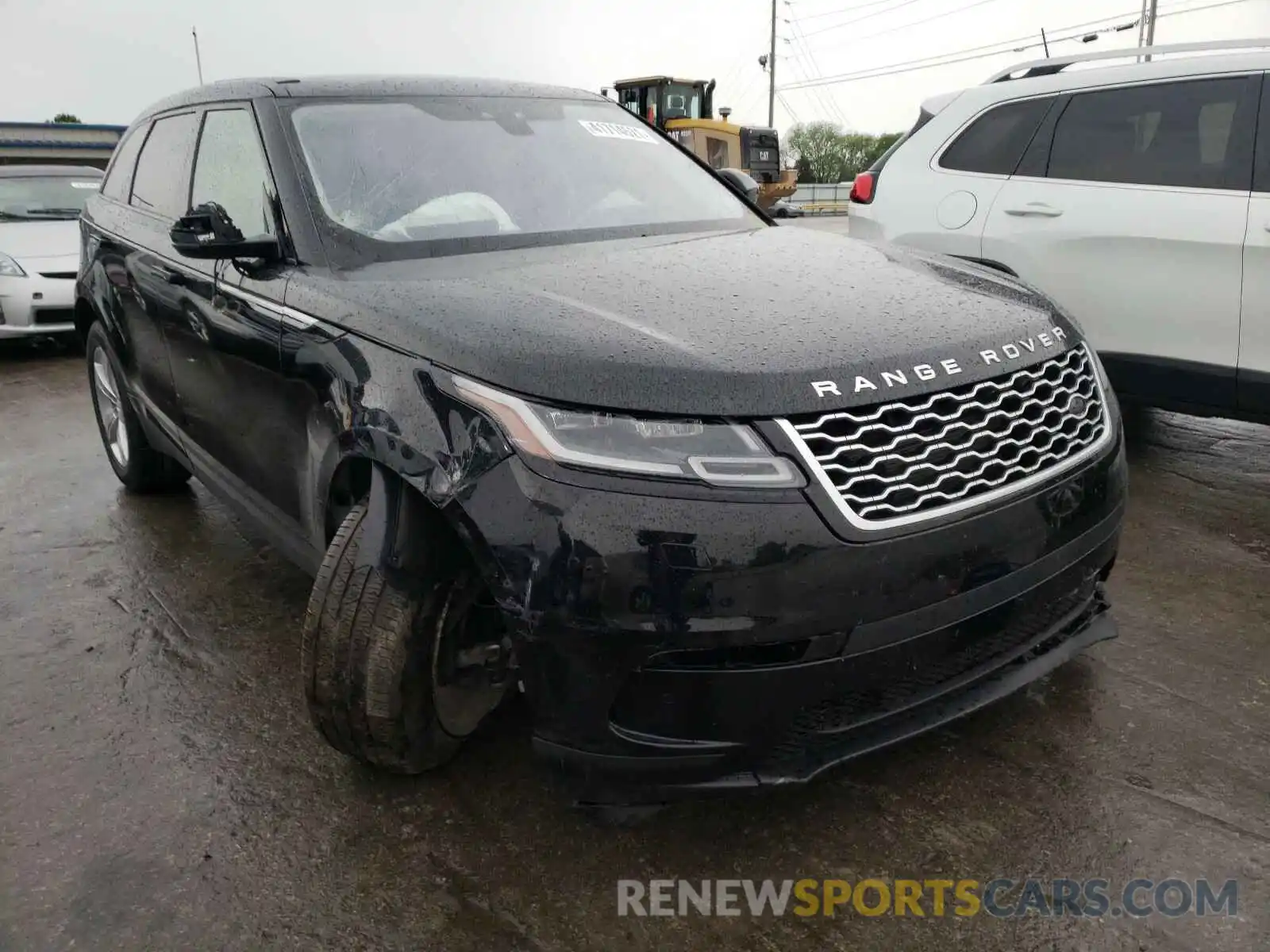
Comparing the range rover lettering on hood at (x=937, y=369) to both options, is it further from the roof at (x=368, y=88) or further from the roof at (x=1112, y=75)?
the roof at (x=1112, y=75)

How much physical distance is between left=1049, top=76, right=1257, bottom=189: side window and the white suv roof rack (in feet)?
0.55

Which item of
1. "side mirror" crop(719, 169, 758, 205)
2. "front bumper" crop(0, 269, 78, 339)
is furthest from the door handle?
"front bumper" crop(0, 269, 78, 339)

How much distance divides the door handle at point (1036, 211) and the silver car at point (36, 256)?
662 centimetres

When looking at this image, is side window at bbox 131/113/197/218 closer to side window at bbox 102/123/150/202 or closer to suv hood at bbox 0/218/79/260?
side window at bbox 102/123/150/202

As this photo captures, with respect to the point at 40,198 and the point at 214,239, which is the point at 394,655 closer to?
the point at 214,239

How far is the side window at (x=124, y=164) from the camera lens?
4.20m

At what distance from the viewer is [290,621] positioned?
3.28 metres

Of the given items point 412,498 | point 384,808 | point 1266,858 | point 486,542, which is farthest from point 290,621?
point 1266,858

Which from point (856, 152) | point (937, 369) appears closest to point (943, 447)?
point (937, 369)

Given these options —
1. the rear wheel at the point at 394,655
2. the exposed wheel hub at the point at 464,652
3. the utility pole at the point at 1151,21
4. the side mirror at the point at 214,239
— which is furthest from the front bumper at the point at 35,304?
the utility pole at the point at 1151,21

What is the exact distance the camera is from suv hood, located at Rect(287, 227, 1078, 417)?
1.85 meters

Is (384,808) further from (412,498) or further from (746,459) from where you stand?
(746,459)

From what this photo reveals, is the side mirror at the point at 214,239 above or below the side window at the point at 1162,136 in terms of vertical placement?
below
